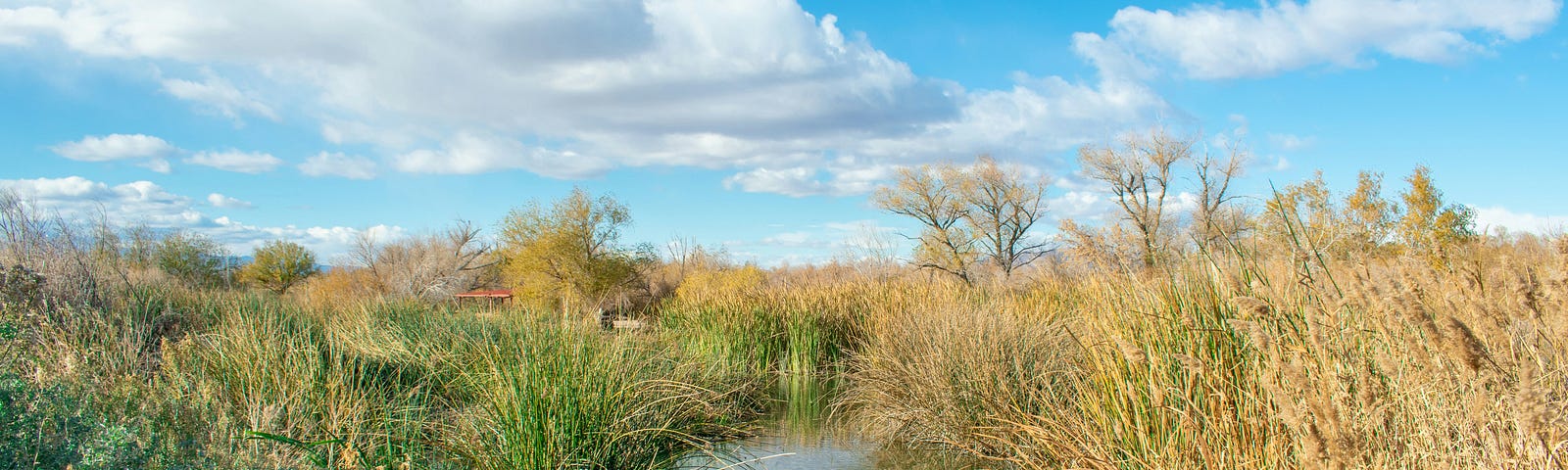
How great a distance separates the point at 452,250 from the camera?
122ft

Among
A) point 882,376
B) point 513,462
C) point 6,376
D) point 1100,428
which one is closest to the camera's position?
point 6,376

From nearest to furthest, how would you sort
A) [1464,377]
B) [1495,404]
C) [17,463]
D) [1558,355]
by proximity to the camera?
[1464,377], [1495,404], [1558,355], [17,463]

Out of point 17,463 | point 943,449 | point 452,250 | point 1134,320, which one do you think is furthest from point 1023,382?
point 452,250

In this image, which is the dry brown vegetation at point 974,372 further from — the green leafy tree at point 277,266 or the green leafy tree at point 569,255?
the green leafy tree at point 277,266

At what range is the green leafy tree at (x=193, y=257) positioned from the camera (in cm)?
3322

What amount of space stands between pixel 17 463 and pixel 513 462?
98.0 inches

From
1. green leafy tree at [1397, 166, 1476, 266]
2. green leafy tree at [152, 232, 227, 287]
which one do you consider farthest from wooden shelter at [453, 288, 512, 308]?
green leafy tree at [1397, 166, 1476, 266]

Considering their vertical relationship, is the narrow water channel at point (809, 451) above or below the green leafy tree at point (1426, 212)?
below

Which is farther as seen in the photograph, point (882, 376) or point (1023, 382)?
point (882, 376)

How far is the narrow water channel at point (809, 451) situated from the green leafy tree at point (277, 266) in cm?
3737

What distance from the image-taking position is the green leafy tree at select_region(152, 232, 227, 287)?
109 feet

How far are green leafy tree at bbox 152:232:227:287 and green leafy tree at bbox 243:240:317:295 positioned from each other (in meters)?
2.16

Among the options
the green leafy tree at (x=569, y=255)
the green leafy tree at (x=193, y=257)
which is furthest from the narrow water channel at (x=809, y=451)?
the green leafy tree at (x=193, y=257)

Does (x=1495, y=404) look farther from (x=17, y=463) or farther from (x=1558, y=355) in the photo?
(x=17, y=463)
